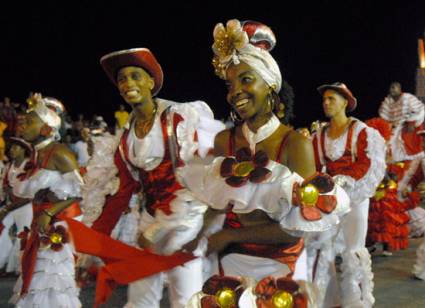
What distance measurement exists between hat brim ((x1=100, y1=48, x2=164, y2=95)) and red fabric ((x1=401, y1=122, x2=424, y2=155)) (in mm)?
6942

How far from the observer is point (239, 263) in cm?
275

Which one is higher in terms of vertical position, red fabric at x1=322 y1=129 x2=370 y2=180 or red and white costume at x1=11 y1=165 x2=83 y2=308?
red fabric at x1=322 y1=129 x2=370 y2=180

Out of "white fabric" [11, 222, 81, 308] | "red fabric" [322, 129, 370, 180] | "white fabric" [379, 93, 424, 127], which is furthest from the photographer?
"white fabric" [379, 93, 424, 127]

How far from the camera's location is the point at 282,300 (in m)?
2.57

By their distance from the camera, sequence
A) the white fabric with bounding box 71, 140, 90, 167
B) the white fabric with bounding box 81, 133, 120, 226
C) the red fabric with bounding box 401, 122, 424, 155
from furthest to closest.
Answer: the white fabric with bounding box 71, 140, 90, 167 → the red fabric with bounding box 401, 122, 424, 155 → the white fabric with bounding box 81, 133, 120, 226

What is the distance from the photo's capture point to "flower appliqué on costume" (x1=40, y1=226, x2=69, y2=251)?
18.2ft

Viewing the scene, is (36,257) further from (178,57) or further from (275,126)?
(178,57)

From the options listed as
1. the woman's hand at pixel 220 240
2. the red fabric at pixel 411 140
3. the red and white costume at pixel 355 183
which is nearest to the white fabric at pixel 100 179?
the woman's hand at pixel 220 240

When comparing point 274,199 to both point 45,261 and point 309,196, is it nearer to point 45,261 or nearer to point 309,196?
point 309,196

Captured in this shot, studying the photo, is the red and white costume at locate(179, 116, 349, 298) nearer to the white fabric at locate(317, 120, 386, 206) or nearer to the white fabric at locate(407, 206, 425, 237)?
the white fabric at locate(317, 120, 386, 206)

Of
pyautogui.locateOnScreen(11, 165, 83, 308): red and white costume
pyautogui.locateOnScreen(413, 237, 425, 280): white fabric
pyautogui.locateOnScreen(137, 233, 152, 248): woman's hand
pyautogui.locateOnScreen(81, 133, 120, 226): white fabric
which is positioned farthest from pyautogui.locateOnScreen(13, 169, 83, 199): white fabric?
pyautogui.locateOnScreen(413, 237, 425, 280): white fabric

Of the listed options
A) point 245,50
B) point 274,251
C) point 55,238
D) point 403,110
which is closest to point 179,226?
point 274,251

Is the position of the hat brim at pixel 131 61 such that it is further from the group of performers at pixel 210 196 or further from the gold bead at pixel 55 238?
the gold bead at pixel 55 238

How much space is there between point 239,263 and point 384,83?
65.6ft
